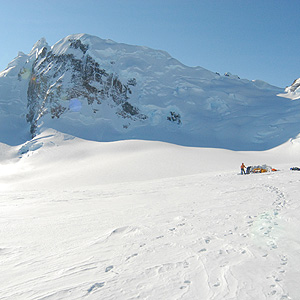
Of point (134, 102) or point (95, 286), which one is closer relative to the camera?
point (95, 286)

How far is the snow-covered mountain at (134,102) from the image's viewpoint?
5038 cm

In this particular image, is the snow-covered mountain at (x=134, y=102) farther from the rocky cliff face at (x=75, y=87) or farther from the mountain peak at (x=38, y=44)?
the mountain peak at (x=38, y=44)

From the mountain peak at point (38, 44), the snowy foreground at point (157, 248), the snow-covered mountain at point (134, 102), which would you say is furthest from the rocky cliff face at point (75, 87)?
the snowy foreground at point (157, 248)

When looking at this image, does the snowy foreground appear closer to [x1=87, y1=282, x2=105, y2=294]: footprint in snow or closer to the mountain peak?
[x1=87, y1=282, x2=105, y2=294]: footprint in snow

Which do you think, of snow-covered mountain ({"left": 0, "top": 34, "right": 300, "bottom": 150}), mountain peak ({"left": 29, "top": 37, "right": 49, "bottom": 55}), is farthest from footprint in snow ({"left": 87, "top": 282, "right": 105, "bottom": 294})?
mountain peak ({"left": 29, "top": 37, "right": 49, "bottom": 55})

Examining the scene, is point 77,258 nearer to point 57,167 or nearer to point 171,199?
point 171,199

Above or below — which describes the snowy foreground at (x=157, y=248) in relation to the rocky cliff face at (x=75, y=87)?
below

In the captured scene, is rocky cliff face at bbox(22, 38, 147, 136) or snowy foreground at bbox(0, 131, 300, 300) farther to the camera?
rocky cliff face at bbox(22, 38, 147, 136)

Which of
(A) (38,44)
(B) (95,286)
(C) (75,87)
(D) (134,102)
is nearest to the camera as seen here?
(B) (95,286)

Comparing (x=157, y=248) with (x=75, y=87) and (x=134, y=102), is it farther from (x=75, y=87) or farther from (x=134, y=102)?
(x=75, y=87)

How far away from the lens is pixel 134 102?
5862cm

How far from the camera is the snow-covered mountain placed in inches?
1983

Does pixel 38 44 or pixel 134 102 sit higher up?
pixel 38 44

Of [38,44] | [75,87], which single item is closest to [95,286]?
[75,87]
